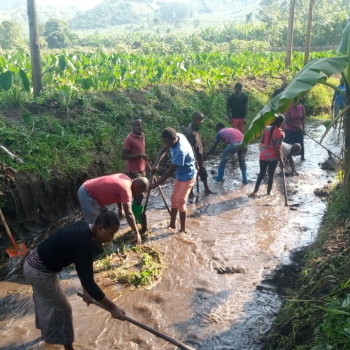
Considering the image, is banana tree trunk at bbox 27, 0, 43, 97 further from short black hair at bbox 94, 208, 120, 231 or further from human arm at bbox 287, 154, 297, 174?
short black hair at bbox 94, 208, 120, 231

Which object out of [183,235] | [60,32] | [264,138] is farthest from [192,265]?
[60,32]

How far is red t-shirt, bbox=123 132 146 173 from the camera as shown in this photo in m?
6.32

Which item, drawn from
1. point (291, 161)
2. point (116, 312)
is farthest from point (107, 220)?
point (291, 161)

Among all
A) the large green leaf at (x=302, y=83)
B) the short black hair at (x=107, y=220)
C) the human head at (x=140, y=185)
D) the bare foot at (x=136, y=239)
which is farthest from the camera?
the bare foot at (x=136, y=239)

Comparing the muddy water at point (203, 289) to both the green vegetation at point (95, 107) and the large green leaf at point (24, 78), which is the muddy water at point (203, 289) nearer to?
the green vegetation at point (95, 107)

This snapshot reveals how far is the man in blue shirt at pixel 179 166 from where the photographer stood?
5.63 m

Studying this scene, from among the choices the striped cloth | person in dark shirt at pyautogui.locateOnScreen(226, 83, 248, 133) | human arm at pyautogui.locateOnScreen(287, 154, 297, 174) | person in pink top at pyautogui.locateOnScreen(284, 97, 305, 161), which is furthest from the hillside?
the striped cloth

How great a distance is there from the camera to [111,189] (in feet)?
15.0

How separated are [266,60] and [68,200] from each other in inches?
566

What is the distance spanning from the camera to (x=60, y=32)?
36.4 m

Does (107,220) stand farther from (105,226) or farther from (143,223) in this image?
(143,223)

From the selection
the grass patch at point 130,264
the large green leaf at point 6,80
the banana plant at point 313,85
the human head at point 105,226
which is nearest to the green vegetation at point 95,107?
the large green leaf at point 6,80

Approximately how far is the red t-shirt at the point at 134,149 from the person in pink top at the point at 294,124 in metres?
4.13

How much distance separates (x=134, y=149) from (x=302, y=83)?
2855 millimetres
